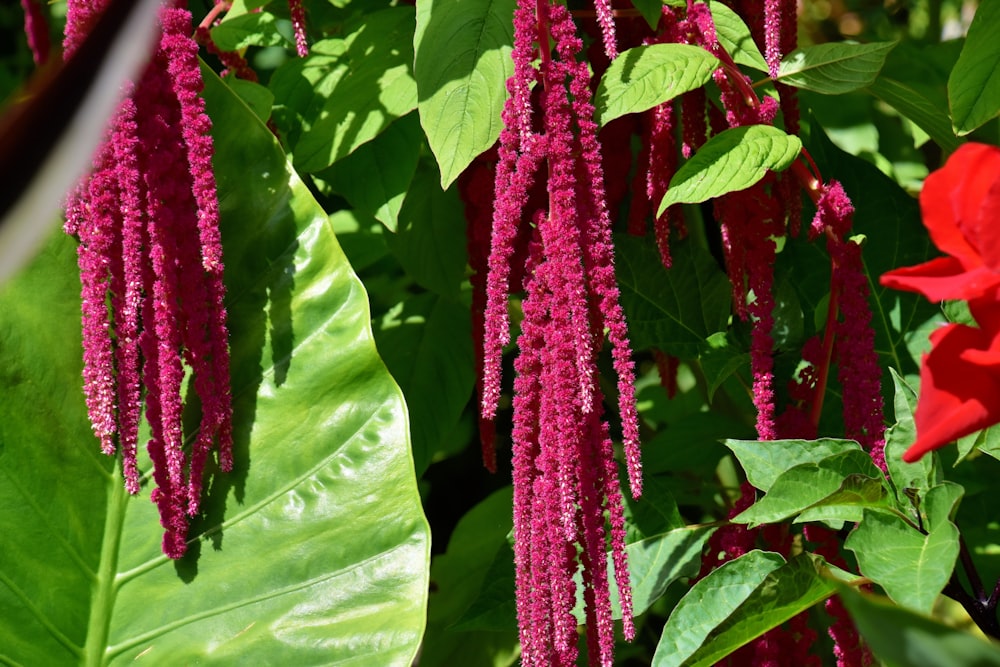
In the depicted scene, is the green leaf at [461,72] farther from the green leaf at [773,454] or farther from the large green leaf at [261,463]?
the green leaf at [773,454]

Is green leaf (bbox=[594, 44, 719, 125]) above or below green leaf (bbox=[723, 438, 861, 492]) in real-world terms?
above

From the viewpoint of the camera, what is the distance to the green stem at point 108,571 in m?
0.92

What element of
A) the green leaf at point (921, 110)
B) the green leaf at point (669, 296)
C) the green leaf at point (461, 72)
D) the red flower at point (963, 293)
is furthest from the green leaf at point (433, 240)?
the red flower at point (963, 293)

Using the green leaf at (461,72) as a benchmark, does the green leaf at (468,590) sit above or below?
below

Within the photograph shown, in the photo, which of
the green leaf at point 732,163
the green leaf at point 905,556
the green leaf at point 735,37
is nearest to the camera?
the green leaf at point 905,556

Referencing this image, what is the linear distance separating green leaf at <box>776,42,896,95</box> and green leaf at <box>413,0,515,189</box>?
226 millimetres

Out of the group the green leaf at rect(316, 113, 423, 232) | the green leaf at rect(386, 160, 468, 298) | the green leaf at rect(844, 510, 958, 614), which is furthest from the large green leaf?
the green leaf at rect(844, 510, 958, 614)

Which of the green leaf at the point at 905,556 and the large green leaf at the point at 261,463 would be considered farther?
the large green leaf at the point at 261,463

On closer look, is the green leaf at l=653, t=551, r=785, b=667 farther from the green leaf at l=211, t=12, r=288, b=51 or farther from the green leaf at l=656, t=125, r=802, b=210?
the green leaf at l=211, t=12, r=288, b=51

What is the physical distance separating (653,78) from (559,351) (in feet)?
0.70

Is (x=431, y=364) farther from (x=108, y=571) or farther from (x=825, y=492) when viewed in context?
(x=825, y=492)

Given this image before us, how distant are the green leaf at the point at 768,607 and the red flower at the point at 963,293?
232mm

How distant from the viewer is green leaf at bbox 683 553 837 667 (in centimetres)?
66

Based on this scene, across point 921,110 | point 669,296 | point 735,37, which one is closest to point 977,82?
point 921,110
